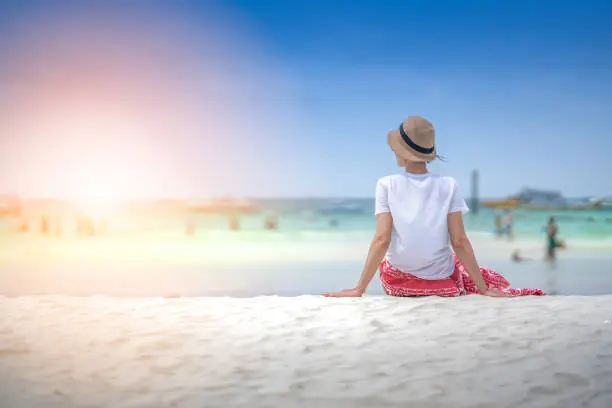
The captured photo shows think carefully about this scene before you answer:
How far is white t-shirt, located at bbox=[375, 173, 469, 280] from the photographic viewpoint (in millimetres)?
3105

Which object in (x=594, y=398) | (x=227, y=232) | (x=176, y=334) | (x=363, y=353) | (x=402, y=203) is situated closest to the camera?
(x=594, y=398)

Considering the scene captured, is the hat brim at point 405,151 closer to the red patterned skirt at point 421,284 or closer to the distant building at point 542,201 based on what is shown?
the red patterned skirt at point 421,284

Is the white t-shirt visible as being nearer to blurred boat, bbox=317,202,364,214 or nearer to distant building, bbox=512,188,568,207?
blurred boat, bbox=317,202,364,214

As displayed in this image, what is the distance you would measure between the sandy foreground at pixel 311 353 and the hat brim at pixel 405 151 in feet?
2.37

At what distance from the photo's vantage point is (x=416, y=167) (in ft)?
10.3

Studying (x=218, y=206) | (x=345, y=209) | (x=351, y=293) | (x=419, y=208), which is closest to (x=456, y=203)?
(x=419, y=208)

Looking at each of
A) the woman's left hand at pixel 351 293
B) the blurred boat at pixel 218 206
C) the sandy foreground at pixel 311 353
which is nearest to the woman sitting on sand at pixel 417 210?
the woman's left hand at pixel 351 293

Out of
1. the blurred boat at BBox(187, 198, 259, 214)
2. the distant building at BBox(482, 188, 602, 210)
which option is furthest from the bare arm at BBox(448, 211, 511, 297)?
the distant building at BBox(482, 188, 602, 210)

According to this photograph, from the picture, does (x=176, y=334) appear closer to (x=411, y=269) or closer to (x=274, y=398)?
(x=274, y=398)

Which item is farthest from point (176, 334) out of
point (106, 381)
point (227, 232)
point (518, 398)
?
point (227, 232)

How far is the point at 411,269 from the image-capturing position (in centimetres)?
326

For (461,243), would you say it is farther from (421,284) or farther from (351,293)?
(351,293)

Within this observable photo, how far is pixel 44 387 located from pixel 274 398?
79 centimetres

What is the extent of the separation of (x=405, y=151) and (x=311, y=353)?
3.74 feet
